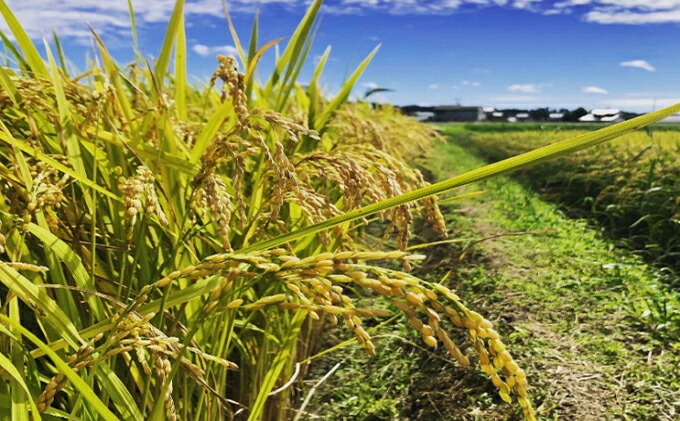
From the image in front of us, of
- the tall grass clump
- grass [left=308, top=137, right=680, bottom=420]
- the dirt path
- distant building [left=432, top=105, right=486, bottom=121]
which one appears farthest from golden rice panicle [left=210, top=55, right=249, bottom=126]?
distant building [left=432, top=105, right=486, bottom=121]

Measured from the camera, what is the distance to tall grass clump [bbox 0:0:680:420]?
32.3 inches

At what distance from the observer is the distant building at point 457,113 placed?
7612 cm

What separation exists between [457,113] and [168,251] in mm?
82997

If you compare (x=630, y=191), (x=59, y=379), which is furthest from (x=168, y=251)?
(x=630, y=191)

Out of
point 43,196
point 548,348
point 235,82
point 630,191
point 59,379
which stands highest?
point 235,82

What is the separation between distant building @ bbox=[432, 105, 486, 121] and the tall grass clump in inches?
2923

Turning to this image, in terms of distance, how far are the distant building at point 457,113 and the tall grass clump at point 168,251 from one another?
74234 millimetres

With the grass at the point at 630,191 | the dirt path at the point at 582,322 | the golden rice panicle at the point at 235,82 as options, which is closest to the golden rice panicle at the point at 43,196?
the golden rice panicle at the point at 235,82

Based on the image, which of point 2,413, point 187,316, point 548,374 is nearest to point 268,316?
point 187,316

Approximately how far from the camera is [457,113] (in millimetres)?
81938

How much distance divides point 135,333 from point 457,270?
120 inches

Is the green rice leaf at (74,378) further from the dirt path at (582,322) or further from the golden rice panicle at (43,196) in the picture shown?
the dirt path at (582,322)

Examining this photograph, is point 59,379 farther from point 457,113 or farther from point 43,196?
point 457,113

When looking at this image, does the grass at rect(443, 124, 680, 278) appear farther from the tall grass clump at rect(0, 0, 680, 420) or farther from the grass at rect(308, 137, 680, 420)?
the tall grass clump at rect(0, 0, 680, 420)
